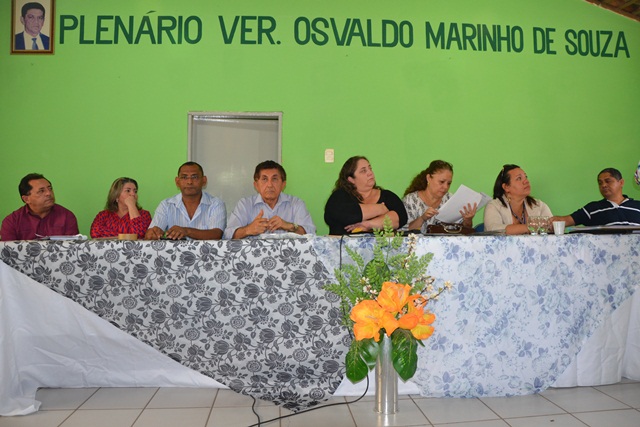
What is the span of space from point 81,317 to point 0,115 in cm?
259

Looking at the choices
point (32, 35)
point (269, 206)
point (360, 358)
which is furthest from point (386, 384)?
point (32, 35)

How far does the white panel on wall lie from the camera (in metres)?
4.09

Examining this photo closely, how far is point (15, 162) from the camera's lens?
3.90 metres

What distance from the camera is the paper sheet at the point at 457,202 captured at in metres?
2.62

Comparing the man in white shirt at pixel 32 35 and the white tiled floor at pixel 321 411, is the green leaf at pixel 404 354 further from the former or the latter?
the man in white shirt at pixel 32 35

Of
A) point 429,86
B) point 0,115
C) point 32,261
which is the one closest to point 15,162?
point 0,115

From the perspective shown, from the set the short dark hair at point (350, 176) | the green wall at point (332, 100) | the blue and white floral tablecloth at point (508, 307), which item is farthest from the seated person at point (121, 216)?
the blue and white floral tablecloth at point (508, 307)

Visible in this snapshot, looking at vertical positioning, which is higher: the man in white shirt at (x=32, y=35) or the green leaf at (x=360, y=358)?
the man in white shirt at (x=32, y=35)

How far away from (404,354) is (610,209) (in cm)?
246

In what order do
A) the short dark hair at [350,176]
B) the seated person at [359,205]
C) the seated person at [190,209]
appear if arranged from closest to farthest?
the seated person at [359,205]
the short dark hair at [350,176]
the seated person at [190,209]

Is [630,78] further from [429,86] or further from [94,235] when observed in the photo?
[94,235]

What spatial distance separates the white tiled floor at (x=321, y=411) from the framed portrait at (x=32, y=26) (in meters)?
2.89

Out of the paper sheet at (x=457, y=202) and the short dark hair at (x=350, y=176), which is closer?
the paper sheet at (x=457, y=202)

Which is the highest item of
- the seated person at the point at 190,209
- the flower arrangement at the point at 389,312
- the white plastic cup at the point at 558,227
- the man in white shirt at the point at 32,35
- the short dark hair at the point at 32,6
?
the short dark hair at the point at 32,6
